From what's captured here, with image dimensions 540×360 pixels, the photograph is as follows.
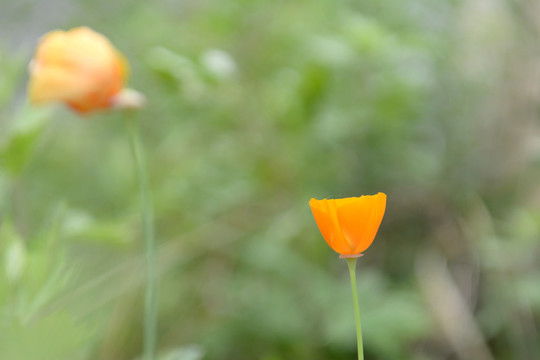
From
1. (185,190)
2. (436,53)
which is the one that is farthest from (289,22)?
(185,190)

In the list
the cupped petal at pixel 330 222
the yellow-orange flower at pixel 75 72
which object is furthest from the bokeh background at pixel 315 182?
the cupped petal at pixel 330 222

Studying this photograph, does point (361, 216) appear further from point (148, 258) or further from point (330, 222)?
point (148, 258)

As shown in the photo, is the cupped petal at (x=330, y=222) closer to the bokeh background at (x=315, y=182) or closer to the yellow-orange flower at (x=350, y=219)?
the yellow-orange flower at (x=350, y=219)

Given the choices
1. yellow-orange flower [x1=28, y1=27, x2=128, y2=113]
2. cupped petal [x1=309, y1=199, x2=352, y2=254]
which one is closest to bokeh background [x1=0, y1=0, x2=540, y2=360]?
yellow-orange flower [x1=28, y1=27, x2=128, y2=113]

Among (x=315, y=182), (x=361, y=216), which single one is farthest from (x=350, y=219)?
(x=315, y=182)

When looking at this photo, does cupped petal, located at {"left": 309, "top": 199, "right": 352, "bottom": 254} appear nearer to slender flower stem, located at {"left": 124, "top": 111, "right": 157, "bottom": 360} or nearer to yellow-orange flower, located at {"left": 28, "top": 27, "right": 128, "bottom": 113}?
slender flower stem, located at {"left": 124, "top": 111, "right": 157, "bottom": 360}

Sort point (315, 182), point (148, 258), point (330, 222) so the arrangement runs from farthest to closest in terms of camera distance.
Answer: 1. point (315, 182)
2. point (148, 258)
3. point (330, 222)
